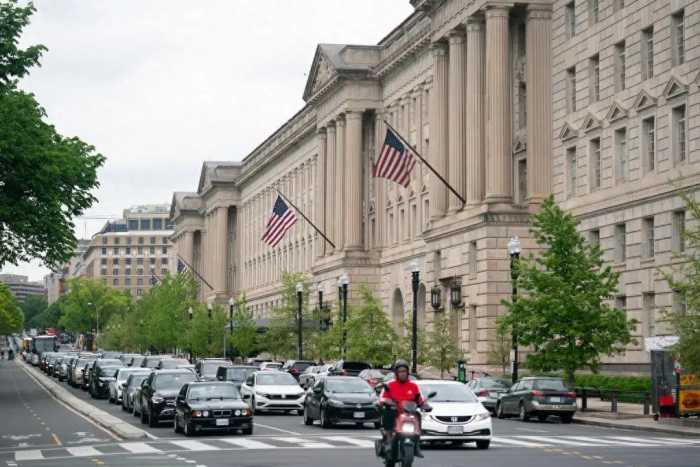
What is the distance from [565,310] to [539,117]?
20542 mm

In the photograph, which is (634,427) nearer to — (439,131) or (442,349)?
(442,349)

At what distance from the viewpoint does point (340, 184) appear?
353ft

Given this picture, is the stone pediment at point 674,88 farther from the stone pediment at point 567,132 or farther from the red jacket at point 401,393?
the red jacket at point 401,393

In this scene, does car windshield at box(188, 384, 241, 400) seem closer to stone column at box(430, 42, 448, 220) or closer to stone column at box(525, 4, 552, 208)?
stone column at box(525, 4, 552, 208)

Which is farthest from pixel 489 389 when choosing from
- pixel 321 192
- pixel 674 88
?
pixel 321 192

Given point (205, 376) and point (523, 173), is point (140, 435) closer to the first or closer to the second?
point (205, 376)

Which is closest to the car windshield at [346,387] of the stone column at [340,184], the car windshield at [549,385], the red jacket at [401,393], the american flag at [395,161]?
the car windshield at [549,385]

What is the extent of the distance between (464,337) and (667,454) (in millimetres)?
45778

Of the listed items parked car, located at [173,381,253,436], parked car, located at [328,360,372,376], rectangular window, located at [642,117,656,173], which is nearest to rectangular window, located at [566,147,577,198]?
rectangular window, located at [642,117,656,173]

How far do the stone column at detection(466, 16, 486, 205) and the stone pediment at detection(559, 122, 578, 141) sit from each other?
23.4 feet

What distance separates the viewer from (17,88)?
6469 cm

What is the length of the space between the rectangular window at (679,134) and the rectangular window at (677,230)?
2245 mm

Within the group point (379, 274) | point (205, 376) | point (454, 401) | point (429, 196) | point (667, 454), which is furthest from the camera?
point (379, 274)

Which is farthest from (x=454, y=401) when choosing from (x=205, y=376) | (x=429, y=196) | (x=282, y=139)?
(x=282, y=139)
